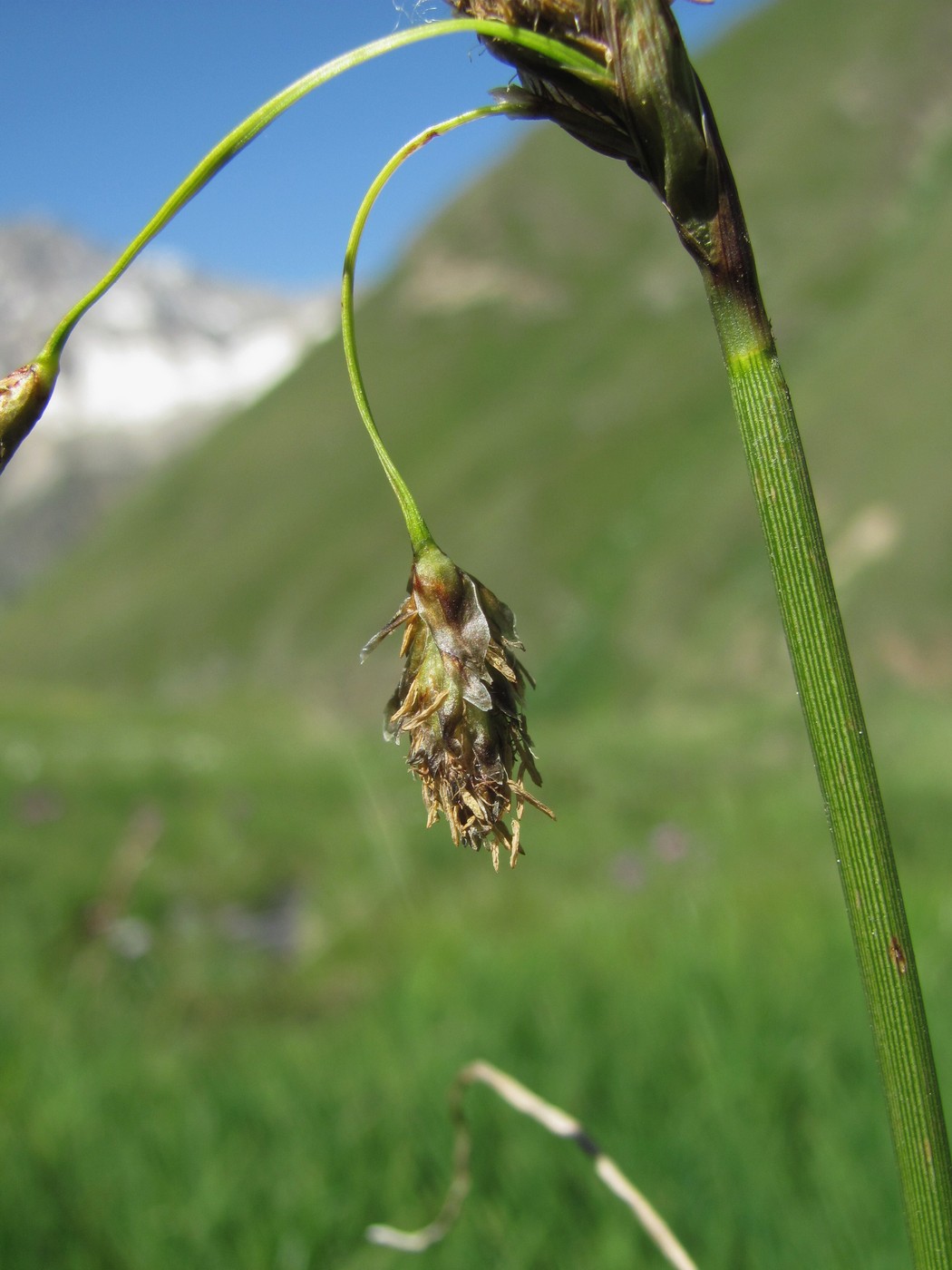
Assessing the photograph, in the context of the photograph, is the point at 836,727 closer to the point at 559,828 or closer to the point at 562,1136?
the point at 562,1136

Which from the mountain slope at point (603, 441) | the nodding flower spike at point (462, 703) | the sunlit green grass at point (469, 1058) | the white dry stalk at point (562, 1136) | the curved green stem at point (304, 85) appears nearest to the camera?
the curved green stem at point (304, 85)

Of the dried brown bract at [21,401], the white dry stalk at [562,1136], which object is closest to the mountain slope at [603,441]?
the white dry stalk at [562,1136]

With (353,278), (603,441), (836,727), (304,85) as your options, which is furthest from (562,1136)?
(603,441)

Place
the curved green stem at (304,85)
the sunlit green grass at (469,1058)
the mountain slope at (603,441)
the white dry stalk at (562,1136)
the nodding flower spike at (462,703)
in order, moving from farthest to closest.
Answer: the mountain slope at (603,441) < the sunlit green grass at (469,1058) < the white dry stalk at (562,1136) < the nodding flower spike at (462,703) < the curved green stem at (304,85)

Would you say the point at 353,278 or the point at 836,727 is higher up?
the point at 353,278

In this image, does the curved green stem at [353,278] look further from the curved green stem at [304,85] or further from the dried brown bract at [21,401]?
the dried brown bract at [21,401]

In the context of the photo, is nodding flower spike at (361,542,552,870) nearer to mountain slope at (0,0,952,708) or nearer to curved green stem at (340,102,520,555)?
curved green stem at (340,102,520,555)

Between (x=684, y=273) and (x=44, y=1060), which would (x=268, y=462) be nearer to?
(x=684, y=273)
